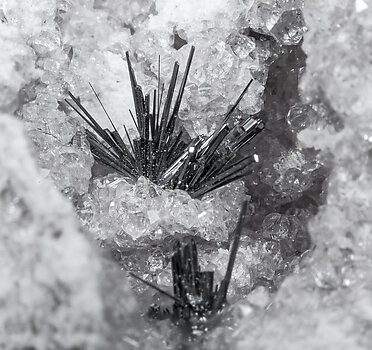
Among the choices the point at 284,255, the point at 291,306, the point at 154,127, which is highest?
the point at 154,127

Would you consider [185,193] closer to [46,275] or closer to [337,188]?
[337,188]

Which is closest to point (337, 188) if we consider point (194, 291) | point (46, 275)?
point (194, 291)

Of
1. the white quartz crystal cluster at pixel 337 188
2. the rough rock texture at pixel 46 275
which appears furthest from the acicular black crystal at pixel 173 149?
the rough rock texture at pixel 46 275

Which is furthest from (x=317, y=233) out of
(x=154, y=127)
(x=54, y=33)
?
(x=54, y=33)

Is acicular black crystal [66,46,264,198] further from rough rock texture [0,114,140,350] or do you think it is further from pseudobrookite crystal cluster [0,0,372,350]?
rough rock texture [0,114,140,350]

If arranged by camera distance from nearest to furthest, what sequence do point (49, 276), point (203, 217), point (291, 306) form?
point (49, 276), point (291, 306), point (203, 217)

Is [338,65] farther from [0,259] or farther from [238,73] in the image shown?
[0,259]

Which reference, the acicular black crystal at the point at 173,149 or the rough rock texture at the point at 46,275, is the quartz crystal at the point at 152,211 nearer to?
the acicular black crystal at the point at 173,149
